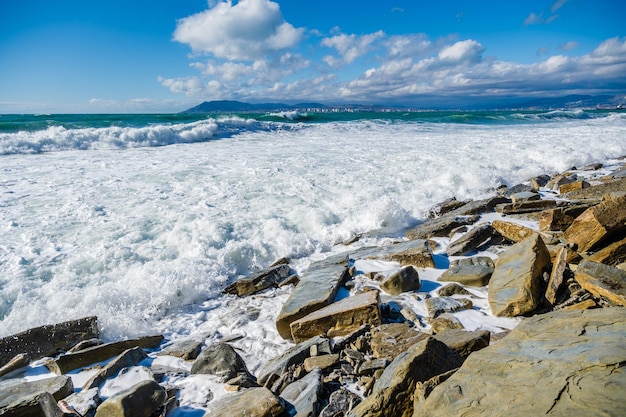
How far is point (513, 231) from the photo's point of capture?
4.77 metres

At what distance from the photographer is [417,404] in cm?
180

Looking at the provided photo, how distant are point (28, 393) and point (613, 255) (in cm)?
519

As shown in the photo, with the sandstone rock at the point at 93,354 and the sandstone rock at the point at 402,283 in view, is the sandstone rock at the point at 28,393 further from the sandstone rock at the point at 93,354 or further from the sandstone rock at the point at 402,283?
the sandstone rock at the point at 402,283

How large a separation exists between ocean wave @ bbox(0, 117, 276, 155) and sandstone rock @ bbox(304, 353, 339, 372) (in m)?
17.2

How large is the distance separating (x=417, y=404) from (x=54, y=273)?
503 cm

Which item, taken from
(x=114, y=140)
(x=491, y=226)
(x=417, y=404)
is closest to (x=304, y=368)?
(x=417, y=404)

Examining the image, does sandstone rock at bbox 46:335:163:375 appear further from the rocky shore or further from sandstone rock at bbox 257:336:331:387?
sandstone rock at bbox 257:336:331:387

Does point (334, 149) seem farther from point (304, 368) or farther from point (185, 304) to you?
point (304, 368)

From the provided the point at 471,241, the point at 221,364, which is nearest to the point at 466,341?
the point at 221,364

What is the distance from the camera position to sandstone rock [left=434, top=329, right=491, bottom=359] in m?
2.35

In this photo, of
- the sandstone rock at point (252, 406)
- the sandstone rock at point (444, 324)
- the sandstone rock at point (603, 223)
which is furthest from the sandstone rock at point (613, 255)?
the sandstone rock at point (252, 406)

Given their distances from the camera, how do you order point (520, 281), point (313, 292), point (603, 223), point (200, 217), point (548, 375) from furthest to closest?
point (200, 217) < point (313, 292) < point (603, 223) < point (520, 281) < point (548, 375)

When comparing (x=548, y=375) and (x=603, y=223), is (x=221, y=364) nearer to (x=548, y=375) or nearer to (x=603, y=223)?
(x=548, y=375)

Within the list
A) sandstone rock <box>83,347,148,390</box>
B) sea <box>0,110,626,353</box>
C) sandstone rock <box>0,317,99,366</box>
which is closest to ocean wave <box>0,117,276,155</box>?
sea <box>0,110,626,353</box>
